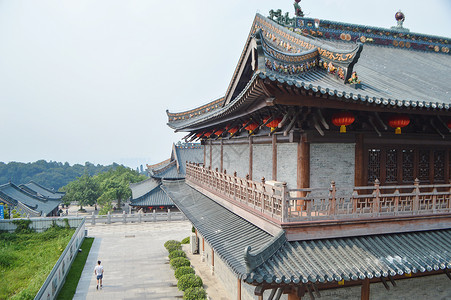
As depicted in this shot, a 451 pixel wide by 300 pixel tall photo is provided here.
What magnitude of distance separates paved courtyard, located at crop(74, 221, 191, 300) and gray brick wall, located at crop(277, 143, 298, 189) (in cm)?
1001

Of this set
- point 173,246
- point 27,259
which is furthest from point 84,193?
point 173,246

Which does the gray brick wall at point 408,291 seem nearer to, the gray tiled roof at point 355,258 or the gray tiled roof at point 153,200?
the gray tiled roof at point 355,258

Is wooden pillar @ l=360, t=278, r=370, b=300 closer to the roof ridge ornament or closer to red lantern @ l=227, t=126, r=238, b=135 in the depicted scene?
red lantern @ l=227, t=126, r=238, b=135

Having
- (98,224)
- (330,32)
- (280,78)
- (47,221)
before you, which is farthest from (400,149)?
(98,224)

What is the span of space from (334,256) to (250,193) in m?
3.11

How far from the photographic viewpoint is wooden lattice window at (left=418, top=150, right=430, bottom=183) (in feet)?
32.0

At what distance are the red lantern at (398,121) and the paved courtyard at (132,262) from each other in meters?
12.9

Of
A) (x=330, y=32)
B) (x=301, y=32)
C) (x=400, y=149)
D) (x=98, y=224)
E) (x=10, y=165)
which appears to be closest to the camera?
(x=400, y=149)

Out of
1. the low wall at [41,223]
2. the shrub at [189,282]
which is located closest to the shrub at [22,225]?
the low wall at [41,223]

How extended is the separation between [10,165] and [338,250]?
205 meters

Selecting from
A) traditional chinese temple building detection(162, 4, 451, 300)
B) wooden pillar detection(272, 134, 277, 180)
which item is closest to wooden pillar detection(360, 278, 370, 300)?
traditional chinese temple building detection(162, 4, 451, 300)

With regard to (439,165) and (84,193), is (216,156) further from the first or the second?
(84,193)

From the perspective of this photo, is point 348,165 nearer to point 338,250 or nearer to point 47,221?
point 338,250

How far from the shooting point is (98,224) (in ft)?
108
